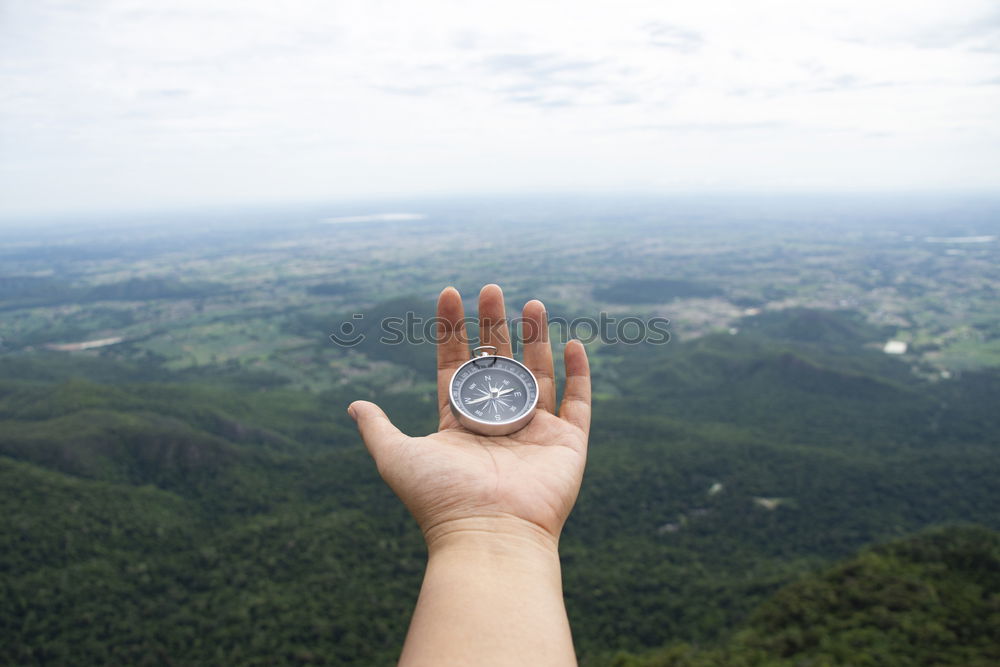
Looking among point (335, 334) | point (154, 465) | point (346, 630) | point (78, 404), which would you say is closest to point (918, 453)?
point (346, 630)

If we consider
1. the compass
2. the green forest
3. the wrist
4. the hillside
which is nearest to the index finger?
the compass

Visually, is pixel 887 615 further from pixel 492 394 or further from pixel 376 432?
pixel 376 432

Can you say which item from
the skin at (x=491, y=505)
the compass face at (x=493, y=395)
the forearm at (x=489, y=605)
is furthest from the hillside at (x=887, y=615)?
the forearm at (x=489, y=605)

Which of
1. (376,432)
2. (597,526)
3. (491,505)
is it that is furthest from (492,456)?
(597,526)

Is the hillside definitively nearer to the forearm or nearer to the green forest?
the green forest

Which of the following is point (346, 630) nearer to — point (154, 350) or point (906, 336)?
point (154, 350)
